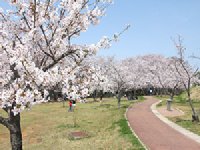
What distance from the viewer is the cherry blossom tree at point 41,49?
33.8 feet

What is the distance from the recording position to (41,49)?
12078 millimetres

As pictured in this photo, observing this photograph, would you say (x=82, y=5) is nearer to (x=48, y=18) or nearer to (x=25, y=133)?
(x=48, y=18)

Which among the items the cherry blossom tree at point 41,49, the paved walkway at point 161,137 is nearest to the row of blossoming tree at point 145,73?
the paved walkway at point 161,137

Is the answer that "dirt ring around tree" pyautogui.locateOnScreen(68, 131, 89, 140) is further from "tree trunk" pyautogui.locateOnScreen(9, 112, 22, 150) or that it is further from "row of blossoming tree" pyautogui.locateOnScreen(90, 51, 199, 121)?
"row of blossoming tree" pyautogui.locateOnScreen(90, 51, 199, 121)

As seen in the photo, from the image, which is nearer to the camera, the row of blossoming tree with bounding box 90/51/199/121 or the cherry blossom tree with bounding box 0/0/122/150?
the cherry blossom tree with bounding box 0/0/122/150

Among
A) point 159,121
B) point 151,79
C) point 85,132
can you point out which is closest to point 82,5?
point 85,132

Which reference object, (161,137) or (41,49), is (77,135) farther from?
(41,49)

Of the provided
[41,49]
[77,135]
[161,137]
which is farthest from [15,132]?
[77,135]

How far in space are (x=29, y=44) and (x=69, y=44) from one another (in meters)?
1.56

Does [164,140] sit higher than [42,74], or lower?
lower

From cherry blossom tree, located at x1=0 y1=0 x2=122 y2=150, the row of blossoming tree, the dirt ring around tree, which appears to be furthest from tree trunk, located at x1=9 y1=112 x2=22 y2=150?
the row of blossoming tree

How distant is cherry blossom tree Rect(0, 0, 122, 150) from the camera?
1031cm

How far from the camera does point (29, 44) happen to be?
11.5 metres

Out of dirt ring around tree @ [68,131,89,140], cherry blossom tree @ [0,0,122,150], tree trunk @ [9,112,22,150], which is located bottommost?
dirt ring around tree @ [68,131,89,140]
